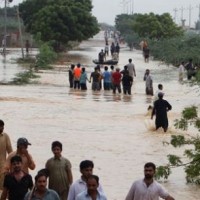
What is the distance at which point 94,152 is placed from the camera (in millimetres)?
16484

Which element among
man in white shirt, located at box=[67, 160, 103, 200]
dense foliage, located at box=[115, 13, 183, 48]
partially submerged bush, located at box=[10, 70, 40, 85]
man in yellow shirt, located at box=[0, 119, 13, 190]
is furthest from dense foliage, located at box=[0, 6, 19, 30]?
man in white shirt, located at box=[67, 160, 103, 200]

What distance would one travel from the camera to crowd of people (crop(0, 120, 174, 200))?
745cm

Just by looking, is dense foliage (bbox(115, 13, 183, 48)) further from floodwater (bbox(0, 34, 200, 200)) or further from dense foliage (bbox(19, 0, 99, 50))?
floodwater (bbox(0, 34, 200, 200))

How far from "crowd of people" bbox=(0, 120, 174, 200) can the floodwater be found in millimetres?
3196

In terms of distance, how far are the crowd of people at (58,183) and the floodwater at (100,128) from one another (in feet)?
10.5

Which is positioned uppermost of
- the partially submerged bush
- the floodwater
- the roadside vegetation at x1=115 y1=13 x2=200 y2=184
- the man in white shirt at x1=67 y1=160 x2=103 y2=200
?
the man in white shirt at x1=67 y1=160 x2=103 y2=200

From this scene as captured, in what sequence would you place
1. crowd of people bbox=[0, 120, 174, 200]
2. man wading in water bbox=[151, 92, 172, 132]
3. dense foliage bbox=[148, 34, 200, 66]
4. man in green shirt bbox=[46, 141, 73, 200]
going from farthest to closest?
1. dense foliage bbox=[148, 34, 200, 66]
2. man wading in water bbox=[151, 92, 172, 132]
3. man in green shirt bbox=[46, 141, 73, 200]
4. crowd of people bbox=[0, 120, 174, 200]

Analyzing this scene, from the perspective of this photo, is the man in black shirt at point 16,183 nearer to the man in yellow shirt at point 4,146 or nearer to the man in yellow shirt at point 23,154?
the man in yellow shirt at point 23,154

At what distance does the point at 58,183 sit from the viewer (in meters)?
9.20

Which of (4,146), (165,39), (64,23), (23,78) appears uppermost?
(64,23)

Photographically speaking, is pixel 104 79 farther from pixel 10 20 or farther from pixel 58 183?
pixel 10 20

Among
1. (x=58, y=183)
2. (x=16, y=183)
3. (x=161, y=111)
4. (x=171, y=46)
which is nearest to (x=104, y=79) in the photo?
(x=161, y=111)

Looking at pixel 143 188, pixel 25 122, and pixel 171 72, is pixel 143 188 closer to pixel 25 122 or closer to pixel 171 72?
pixel 25 122

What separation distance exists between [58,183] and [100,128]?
11.1 metres
